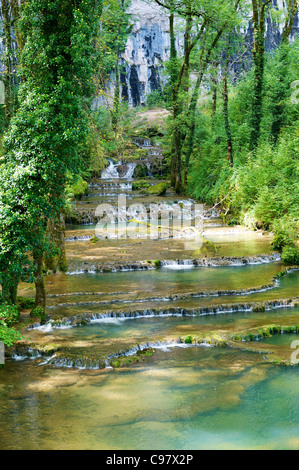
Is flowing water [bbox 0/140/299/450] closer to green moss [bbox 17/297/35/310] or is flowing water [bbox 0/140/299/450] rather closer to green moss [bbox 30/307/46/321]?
green moss [bbox 30/307/46/321]

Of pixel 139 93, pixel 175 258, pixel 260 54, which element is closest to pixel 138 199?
pixel 260 54

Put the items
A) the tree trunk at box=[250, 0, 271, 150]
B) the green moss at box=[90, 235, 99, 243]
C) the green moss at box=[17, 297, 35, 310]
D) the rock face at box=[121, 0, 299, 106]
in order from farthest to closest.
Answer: the rock face at box=[121, 0, 299, 106] → the tree trunk at box=[250, 0, 271, 150] → the green moss at box=[90, 235, 99, 243] → the green moss at box=[17, 297, 35, 310]

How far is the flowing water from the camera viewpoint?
5.79m

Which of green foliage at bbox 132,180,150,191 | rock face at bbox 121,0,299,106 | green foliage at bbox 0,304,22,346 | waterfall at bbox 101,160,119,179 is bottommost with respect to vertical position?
green foliage at bbox 0,304,22,346

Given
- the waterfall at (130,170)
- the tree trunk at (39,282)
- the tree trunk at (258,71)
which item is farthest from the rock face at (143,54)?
the tree trunk at (39,282)

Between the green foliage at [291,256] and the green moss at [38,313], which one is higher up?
the green foliage at [291,256]

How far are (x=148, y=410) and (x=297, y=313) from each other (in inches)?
197

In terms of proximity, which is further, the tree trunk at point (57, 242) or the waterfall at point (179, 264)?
the waterfall at point (179, 264)

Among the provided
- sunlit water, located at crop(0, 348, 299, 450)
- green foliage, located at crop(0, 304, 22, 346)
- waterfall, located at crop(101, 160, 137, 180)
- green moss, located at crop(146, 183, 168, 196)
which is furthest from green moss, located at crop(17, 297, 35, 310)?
waterfall, located at crop(101, 160, 137, 180)

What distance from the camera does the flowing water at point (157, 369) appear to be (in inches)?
228

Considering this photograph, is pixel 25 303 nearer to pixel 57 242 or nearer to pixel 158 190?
pixel 57 242

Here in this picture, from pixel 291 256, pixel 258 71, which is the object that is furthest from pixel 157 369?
pixel 258 71

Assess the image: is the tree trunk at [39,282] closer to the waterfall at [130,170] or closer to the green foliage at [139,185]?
the green foliage at [139,185]

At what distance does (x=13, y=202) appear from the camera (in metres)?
8.04
